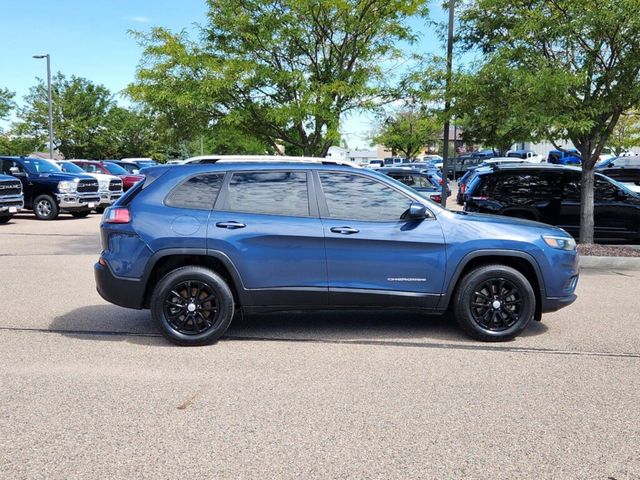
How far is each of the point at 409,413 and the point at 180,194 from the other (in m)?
3.08

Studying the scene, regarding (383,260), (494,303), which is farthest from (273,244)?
(494,303)

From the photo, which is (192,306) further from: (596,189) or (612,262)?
(596,189)

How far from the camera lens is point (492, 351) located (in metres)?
5.73

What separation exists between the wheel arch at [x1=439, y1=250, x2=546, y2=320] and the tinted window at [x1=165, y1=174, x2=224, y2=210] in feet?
7.94

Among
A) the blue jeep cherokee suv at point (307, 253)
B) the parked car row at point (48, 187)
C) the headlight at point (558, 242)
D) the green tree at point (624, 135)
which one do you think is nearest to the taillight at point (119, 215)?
the blue jeep cherokee suv at point (307, 253)

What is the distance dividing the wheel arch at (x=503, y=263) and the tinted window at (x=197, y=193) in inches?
95.3

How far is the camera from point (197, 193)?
6.01m

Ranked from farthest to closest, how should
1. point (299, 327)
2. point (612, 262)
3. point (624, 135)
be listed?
point (624, 135)
point (612, 262)
point (299, 327)

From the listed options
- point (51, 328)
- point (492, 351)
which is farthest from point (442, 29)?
point (51, 328)

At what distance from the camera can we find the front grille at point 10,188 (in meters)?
17.4

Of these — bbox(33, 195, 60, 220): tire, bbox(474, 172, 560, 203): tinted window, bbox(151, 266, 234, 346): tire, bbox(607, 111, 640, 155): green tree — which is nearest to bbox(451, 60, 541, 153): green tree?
bbox(474, 172, 560, 203): tinted window

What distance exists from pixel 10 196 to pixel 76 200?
2.05 m

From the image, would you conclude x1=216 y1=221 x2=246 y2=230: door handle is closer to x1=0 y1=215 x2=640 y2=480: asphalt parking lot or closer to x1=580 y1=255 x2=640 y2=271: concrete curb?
x1=0 y1=215 x2=640 y2=480: asphalt parking lot

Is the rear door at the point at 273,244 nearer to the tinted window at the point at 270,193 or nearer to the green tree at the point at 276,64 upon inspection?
the tinted window at the point at 270,193
